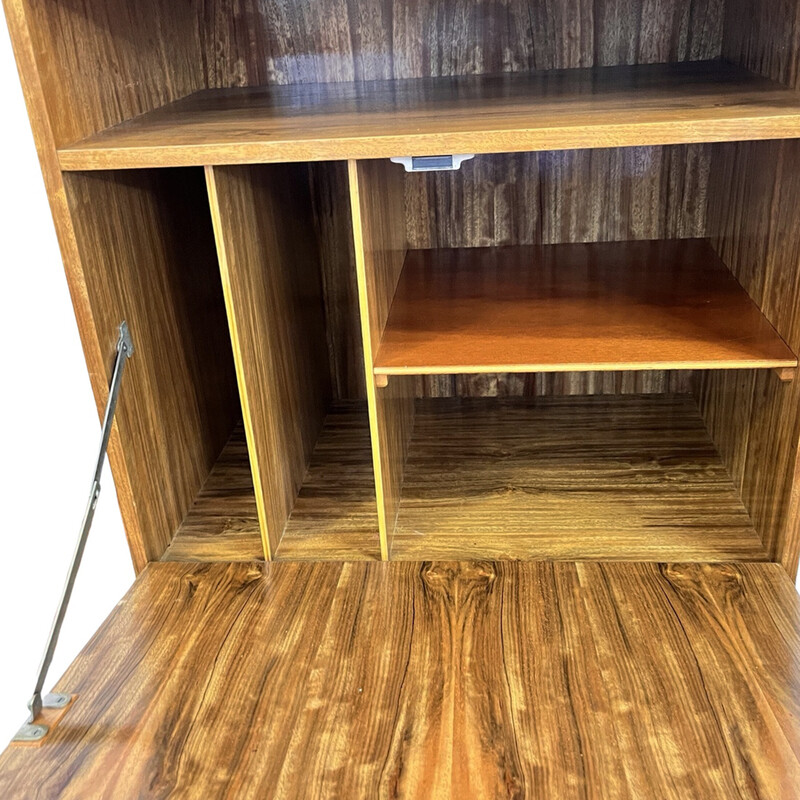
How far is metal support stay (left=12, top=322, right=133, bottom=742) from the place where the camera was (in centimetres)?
99

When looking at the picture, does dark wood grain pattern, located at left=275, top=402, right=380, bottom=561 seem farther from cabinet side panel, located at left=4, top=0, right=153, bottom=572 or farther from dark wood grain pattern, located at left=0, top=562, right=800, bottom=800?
cabinet side panel, located at left=4, top=0, right=153, bottom=572

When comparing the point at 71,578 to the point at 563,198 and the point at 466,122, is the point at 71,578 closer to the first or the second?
the point at 466,122

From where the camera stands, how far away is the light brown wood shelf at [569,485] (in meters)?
1.29

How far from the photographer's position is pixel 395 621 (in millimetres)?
1138

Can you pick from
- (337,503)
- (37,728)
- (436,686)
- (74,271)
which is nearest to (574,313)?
(337,503)

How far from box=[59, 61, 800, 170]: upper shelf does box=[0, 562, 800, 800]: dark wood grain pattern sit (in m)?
0.58

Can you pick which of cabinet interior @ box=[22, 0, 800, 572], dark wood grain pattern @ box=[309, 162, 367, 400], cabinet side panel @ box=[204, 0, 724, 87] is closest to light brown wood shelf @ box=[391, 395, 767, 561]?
cabinet interior @ box=[22, 0, 800, 572]

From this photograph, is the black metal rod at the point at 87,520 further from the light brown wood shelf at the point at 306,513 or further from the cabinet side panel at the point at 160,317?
the light brown wood shelf at the point at 306,513

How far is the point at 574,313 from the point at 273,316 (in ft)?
1.52

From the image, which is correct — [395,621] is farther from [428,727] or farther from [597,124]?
[597,124]

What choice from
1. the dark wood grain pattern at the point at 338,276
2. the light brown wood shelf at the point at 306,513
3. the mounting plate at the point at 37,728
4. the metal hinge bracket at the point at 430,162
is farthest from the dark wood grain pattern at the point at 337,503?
the metal hinge bracket at the point at 430,162

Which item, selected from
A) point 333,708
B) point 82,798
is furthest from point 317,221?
point 82,798

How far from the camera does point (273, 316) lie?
53.0 inches

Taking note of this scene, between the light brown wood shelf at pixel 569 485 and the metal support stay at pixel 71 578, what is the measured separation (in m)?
0.44
